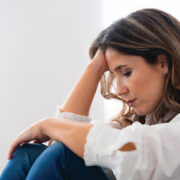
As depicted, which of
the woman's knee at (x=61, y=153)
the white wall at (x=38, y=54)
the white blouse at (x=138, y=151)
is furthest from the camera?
the white wall at (x=38, y=54)

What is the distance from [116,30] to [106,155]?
0.50 m

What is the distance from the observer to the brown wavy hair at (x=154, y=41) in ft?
3.22

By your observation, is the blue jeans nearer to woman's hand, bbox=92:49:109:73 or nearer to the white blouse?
the white blouse

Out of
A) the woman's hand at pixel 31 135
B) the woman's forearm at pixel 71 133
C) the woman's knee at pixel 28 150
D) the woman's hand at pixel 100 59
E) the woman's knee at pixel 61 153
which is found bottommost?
the woman's knee at pixel 28 150

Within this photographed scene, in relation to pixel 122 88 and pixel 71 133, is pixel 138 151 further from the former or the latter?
pixel 122 88

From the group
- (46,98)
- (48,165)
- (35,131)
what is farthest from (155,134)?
(46,98)

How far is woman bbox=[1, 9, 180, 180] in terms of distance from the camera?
0.69 meters

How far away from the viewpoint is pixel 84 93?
1133 millimetres

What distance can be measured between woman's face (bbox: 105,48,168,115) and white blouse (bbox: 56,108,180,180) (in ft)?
0.95

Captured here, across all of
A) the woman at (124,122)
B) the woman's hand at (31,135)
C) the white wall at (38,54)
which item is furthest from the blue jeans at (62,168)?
the white wall at (38,54)

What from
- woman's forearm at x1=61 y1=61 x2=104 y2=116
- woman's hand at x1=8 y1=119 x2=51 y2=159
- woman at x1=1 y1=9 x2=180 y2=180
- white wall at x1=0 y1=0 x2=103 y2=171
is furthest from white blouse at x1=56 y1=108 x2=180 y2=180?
white wall at x1=0 y1=0 x2=103 y2=171

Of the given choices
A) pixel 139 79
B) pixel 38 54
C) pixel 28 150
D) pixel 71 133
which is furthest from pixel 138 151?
pixel 38 54

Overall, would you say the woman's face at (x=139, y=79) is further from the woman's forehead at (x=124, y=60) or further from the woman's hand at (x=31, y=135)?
the woman's hand at (x=31, y=135)

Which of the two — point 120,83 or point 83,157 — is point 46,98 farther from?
point 83,157
